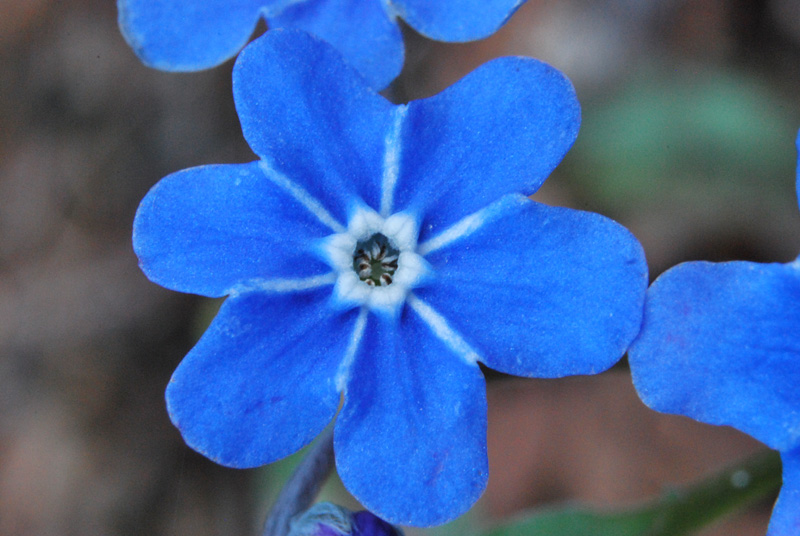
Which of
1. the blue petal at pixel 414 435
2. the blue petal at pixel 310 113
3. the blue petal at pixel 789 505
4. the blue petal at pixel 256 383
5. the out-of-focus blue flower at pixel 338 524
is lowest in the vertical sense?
the out-of-focus blue flower at pixel 338 524

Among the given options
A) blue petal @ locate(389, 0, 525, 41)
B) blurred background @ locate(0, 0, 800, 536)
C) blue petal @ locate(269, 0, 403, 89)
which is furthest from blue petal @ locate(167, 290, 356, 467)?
blurred background @ locate(0, 0, 800, 536)

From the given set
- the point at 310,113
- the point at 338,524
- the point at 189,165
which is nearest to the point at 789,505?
the point at 338,524

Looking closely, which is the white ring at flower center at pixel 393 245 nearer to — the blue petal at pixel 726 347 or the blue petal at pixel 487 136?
the blue petal at pixel 487 136

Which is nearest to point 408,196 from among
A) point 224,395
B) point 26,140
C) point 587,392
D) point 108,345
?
point 224,395

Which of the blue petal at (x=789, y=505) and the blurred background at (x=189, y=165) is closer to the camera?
the blue petal at (x=789, y=505)

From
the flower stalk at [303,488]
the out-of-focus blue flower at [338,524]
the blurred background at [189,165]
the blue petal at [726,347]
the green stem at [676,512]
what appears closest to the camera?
the blue petal at [726,347]

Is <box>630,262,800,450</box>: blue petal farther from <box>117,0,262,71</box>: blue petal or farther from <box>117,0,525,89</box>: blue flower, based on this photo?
<box>117,0,262,71</box>: blue petal

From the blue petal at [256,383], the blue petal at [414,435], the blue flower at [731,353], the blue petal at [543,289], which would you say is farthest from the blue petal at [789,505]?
the blue petal at [256,383]

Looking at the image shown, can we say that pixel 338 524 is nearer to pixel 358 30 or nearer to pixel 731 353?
pixel 731 353

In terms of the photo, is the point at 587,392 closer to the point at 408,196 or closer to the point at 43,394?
the point at 408,196
